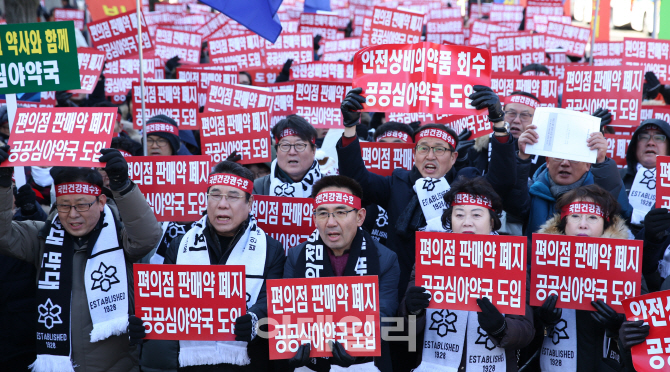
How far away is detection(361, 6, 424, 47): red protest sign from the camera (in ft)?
35.3

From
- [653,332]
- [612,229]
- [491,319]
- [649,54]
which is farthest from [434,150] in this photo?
[649,54]

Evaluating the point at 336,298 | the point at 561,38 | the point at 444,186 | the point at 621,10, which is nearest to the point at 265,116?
the point at 444,186

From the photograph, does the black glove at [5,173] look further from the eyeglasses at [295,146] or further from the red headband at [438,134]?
the red headband at [438,134]

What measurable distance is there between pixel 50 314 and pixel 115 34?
262 inches

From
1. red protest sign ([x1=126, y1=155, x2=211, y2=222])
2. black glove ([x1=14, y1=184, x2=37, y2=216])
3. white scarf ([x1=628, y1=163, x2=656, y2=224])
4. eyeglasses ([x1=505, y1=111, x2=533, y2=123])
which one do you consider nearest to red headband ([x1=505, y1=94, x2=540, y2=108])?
eyeglasses ([x1=505, y1=111, x2=533, y2=123])

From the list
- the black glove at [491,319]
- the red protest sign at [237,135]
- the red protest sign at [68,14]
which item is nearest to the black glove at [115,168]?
the black glove at [491,319]

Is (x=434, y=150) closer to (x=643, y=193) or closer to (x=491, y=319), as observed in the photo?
(x=643, y=193)

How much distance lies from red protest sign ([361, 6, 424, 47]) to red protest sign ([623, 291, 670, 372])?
7.76 meters

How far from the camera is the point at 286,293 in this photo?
12.2 feet

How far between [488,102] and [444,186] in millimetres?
685

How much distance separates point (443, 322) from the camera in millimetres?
3953

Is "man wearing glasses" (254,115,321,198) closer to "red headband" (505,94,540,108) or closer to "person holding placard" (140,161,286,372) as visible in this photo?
"person holding placard" (140,161,286,372)

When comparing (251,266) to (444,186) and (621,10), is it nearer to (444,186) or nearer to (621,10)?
(444,186)

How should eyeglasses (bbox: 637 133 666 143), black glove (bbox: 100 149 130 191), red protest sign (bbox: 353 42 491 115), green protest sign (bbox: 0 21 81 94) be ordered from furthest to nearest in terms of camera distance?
eyeglasses (bbox: 637 133 666 143) → green protest sign (bbox: 0 21 81 94) → red protest sign (bbox: 353 42 491 115) → black glove (bbox: 100 149 130 191)
